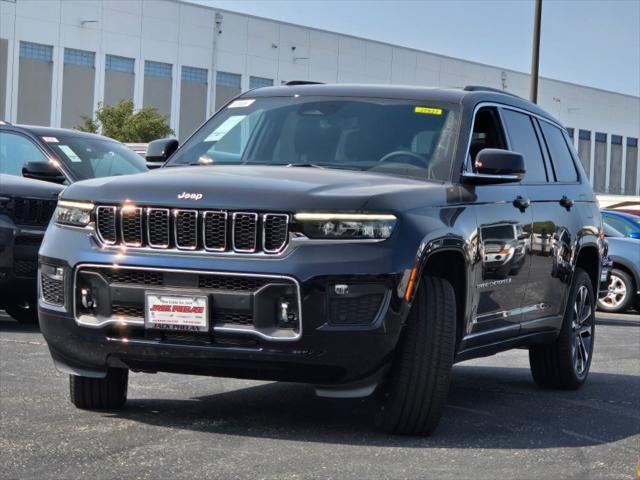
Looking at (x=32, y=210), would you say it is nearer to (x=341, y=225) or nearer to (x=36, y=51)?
(x=341, y=225)

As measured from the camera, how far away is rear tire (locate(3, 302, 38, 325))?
12456mm

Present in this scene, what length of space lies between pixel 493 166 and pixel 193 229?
1.87 m

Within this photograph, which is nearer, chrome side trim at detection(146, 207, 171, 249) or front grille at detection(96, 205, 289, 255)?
front grille at detection(96, 205, 289, 255)

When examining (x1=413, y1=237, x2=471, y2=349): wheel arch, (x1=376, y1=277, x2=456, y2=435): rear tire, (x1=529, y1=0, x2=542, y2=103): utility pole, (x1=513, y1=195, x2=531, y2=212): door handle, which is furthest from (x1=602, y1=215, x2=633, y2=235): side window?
(x1=376, y1=277, x2=456, y2=435): rear tire

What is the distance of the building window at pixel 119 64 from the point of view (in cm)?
6512

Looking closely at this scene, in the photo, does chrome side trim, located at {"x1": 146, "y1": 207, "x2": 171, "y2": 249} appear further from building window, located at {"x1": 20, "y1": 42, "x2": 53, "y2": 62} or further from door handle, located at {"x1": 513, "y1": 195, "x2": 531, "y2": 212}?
building window, located at {"x1": 20, "y1": 42, "x2": 53, "y2": 62}

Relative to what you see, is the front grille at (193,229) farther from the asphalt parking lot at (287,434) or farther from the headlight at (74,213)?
the asphalt parking lot at (287,434)

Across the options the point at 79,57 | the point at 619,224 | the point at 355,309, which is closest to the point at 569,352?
the point at 355,309

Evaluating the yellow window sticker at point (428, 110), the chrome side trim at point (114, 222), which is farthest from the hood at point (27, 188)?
the chrome side trim at point (114, 222)

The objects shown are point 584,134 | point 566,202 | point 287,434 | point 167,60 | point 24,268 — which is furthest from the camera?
point 584,134

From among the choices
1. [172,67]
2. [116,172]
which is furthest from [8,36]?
[116,172]

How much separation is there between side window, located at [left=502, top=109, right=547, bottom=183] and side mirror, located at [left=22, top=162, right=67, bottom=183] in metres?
4.39

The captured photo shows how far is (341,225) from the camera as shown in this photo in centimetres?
623

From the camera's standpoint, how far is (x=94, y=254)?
21.3 feet
